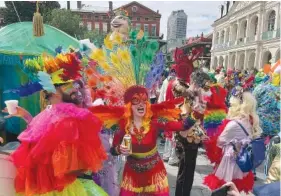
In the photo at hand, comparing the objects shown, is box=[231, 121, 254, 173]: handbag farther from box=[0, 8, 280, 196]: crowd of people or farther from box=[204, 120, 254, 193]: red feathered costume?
box=[204, 120, 254, 193]: red feathered costume

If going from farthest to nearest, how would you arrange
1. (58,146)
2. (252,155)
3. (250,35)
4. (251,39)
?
(250,35) → (251,39) → (252,155) → (58,146)

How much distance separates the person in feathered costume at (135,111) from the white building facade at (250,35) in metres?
20.2

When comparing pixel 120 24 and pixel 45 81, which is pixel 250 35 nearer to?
Result: pixel 120 24

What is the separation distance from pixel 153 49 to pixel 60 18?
2138 cm

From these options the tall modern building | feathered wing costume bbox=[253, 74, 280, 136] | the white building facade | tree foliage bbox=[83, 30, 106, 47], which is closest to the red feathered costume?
feathered wing costume bbox=[253, 74, 280, 136]

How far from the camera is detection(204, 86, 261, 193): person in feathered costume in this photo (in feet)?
11.3

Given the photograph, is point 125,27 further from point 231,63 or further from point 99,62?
point 231,63

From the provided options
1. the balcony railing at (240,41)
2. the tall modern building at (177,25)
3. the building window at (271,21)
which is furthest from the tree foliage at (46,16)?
the tall modern building at (177,25)

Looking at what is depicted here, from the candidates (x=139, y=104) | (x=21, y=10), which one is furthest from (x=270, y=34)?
(x=139, y=104)

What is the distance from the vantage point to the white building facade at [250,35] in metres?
25.6

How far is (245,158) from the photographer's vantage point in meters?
3.34

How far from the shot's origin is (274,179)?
1.63 metres

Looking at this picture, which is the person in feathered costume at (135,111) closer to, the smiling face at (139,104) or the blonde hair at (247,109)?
the smiling face at (139,104)

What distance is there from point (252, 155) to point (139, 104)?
170 cm
